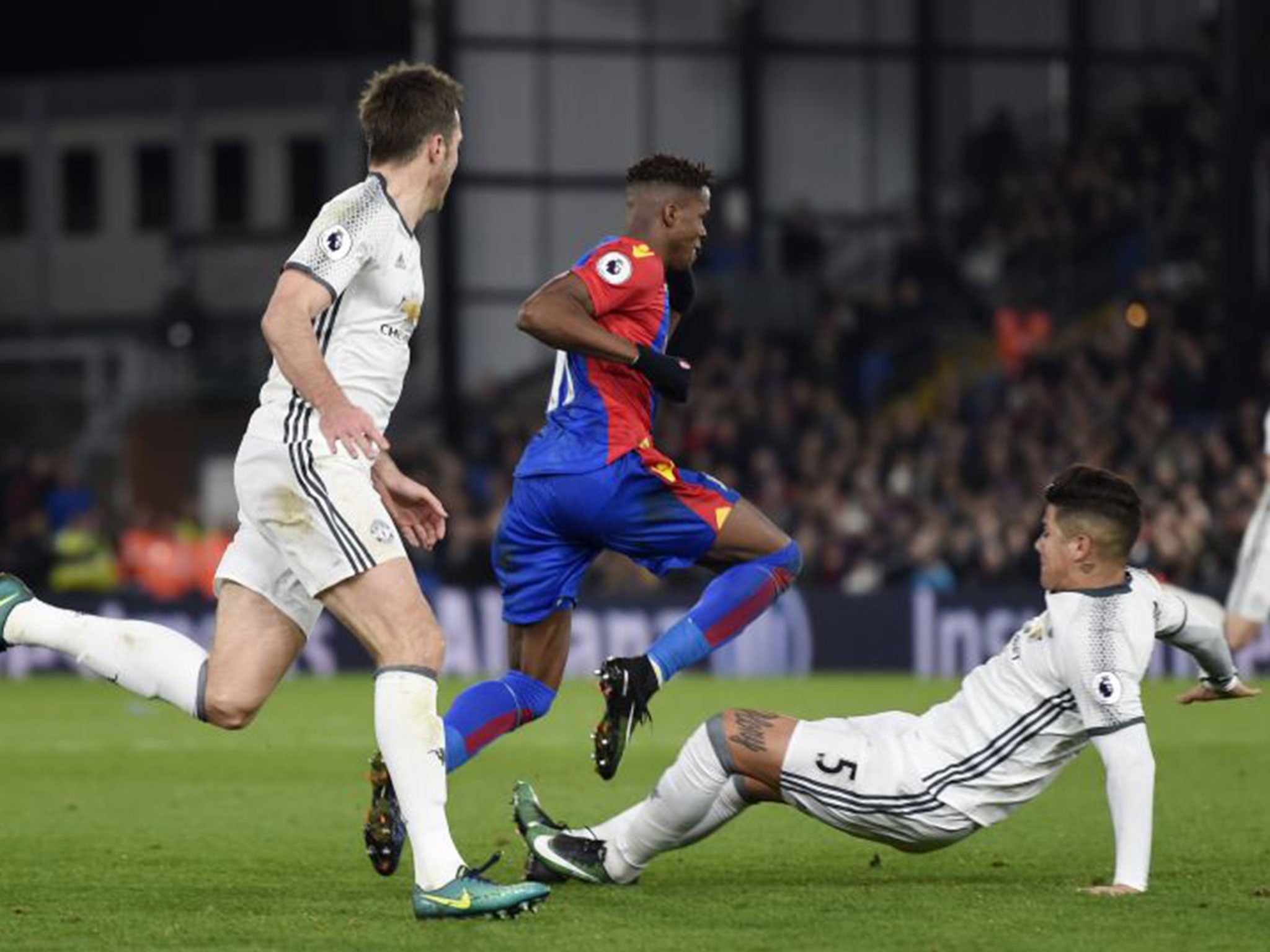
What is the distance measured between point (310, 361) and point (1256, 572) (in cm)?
574

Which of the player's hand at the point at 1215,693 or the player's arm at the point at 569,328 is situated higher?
the player's arm at the point at 569,328

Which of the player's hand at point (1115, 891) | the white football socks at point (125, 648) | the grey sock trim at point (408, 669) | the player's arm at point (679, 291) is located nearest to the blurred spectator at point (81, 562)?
the player's arm at point (679, 291)

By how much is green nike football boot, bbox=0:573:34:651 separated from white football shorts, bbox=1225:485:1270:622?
5542 millimetres

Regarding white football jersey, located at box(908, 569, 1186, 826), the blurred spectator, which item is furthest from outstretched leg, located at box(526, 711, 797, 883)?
the blurred spectator

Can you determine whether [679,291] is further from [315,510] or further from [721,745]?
[315,510]

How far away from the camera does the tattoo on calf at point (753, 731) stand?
7.29 metres

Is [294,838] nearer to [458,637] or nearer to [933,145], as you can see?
[458,637]

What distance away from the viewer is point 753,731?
24.0 ft

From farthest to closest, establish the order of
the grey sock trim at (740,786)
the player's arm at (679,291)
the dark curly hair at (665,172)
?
the player's arm at (679,291), the dark curly hair at (665,172), the grey sock trim at (740,786)

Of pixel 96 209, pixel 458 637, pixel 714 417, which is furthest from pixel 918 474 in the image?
pixel 96 209

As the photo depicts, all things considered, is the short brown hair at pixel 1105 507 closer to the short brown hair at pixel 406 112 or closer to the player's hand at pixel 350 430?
the player's hand at pixel 350 430

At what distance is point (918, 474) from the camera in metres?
23.9

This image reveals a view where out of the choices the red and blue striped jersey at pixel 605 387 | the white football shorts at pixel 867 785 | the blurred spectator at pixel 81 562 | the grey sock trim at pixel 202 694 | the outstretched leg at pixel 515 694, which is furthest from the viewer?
the blurred spectator at pixel 81 562

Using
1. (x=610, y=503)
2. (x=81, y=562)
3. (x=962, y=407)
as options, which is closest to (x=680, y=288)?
(x=610, y=503)
